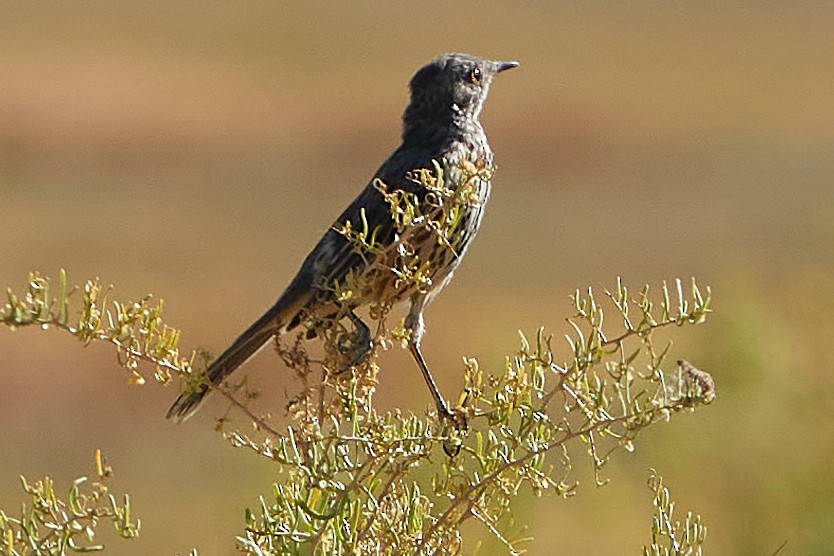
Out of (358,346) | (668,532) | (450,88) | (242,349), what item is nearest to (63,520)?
(358,346)

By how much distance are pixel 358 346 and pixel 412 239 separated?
599mm

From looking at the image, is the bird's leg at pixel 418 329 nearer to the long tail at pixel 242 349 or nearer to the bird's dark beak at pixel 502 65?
the long tail at pixel 242 349

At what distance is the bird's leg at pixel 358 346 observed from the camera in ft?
14.2

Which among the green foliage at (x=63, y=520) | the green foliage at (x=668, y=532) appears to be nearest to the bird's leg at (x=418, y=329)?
the green foliage at (x=668, y=532)

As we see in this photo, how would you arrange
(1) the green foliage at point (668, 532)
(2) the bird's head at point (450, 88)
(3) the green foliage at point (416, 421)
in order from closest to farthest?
(3) the green foliage at point (416, 421) < (1) the green foliage at point (668, 532) < (2) the bird's head at point (450, 88)

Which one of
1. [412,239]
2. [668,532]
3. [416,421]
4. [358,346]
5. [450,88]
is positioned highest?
[450,88]

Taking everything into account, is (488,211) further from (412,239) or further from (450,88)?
(412,239)

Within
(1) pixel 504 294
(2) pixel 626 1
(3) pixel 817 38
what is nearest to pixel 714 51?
(3) pixel 817 38

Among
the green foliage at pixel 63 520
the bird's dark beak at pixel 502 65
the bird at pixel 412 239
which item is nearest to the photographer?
the green foliage at pixel 63 520

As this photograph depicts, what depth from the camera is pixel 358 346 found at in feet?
14.7

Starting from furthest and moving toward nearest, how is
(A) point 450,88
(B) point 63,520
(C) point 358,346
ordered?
(A) point 450,88 < (C) point 358,346 < (B) point 63,520

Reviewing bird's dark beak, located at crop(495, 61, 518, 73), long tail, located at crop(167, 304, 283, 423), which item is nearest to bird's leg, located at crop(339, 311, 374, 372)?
long tail, located at crop(167, 304, 283, 423)

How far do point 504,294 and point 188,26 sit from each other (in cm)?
2098

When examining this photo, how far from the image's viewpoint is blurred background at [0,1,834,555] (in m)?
7.11
